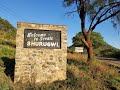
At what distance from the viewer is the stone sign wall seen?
44.0 ft

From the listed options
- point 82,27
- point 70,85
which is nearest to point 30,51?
point 70,85

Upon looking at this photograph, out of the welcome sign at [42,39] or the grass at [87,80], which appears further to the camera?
the welcome sign at [42,39]

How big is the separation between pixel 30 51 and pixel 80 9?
6.55m

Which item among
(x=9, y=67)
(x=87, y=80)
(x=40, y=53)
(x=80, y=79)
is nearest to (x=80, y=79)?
(x=80, y=79)

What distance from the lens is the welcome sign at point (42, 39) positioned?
13586 mm

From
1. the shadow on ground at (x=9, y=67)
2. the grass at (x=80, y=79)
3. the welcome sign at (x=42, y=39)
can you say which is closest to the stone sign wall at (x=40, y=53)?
the welcome sign at (x=42, y=39)

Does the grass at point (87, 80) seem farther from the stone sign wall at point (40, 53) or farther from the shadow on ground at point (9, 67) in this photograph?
the shadow on ground at point (9, 67)

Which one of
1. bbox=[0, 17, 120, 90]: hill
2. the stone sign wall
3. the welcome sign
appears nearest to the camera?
bbox=[0, 17, 120, 90]: hill

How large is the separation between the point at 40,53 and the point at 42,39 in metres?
0.81

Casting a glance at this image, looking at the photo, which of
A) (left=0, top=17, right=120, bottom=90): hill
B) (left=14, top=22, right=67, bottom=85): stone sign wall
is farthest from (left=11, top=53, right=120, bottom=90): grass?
(left=14, top=22, right=67, bottom=85): stone sign wall

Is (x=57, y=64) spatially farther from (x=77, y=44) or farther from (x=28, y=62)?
(x=77, y=44)

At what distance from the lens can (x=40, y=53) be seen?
13.8 metres

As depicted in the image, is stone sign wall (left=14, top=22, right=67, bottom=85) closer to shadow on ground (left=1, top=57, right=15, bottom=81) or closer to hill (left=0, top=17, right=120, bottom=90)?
hill (left=0, top=17, right=120, bottom=90)

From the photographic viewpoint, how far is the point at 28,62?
1351 centimetres
